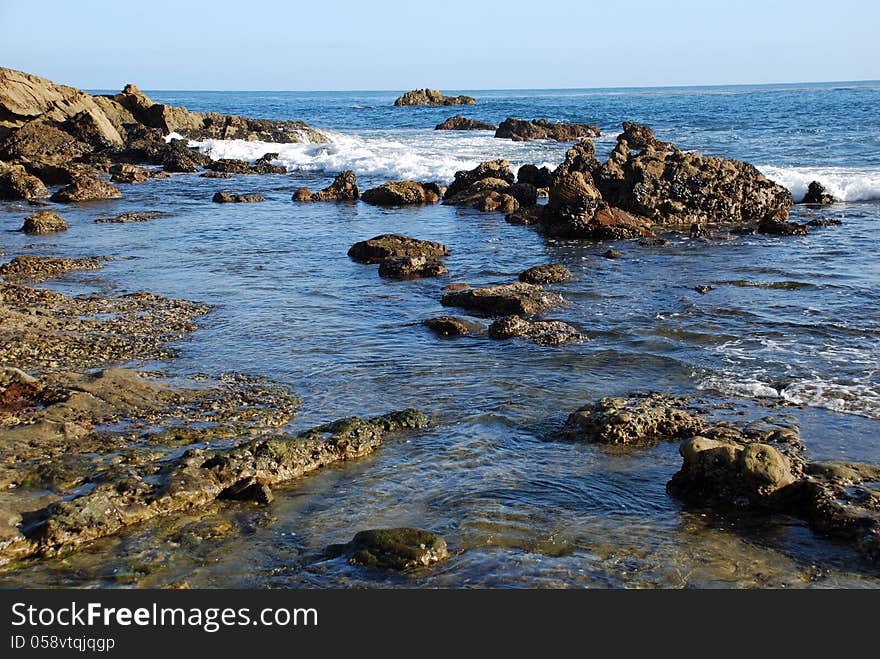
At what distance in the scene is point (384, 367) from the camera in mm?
9547

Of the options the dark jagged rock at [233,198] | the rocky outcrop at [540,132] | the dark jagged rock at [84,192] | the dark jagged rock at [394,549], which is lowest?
the dark jagged rock at [394,549]

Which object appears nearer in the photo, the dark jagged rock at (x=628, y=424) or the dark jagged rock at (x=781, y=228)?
the dark jagged rock at (x=628, y=424)

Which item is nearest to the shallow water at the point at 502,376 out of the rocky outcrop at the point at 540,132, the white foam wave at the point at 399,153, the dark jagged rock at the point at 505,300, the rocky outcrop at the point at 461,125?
the dark jagged rock at the point at 505,300

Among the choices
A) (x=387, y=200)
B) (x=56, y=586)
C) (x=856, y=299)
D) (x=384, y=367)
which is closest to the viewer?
(x=56, y=586)

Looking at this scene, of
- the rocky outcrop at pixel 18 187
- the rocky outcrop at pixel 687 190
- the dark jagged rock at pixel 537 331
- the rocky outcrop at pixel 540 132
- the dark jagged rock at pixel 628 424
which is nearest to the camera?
the dark jagged rock at pixel 628 424

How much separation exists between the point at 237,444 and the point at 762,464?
13.7ft

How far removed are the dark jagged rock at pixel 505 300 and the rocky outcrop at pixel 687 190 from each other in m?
8.23

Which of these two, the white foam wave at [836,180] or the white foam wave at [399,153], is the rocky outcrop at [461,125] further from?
the white foam wave at [836,180]

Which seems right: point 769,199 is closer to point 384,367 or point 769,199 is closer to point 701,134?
point 384,367

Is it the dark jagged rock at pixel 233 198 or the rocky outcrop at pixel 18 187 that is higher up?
the rocky outcrop at pixel 18 187

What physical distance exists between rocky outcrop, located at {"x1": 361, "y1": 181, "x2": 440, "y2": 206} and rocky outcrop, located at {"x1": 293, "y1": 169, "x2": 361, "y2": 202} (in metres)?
0.85

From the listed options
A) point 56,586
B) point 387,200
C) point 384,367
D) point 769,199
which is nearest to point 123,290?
point 384,367

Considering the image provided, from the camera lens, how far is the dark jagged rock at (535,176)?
25656mm

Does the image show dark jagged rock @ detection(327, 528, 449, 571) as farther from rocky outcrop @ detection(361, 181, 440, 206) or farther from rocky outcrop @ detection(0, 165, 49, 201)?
rocky outcrop @ detection(0, 165, 49, 201)
